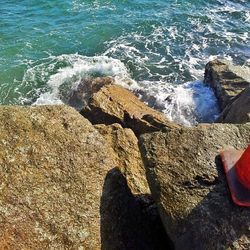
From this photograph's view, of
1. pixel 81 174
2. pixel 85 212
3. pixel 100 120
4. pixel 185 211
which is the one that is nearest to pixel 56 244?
pixel 85 212

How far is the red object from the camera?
552cm

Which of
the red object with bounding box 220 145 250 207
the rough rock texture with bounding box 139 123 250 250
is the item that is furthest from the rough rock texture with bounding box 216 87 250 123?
the red object with bounding box 220 145 250 207

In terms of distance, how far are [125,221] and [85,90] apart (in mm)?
9267

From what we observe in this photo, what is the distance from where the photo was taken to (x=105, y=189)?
6105 mm

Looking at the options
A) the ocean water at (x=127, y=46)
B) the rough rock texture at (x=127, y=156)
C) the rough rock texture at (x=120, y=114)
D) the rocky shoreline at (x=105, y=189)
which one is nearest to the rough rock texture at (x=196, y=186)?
the rocky shoreline at (x=105, y=189)

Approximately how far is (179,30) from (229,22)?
2658 mm

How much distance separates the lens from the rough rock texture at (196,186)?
17.6ft

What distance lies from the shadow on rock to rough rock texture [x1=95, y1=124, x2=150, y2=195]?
41 cm

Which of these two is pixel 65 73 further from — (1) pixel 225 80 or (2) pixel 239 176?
(2) pixel 239 176

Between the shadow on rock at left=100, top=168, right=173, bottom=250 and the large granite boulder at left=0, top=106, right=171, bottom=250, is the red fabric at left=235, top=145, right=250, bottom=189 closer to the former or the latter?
the shadow on rock at left=100, top=168, right=173, bottom=250

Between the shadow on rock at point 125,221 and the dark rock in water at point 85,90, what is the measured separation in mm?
8322

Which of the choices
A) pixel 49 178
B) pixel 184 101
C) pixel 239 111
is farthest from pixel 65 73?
pixel 49 178

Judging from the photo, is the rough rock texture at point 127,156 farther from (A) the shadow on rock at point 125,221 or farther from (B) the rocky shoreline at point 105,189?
(A) the shadow on rock at point 125,221

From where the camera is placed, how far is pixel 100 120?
408 inches
